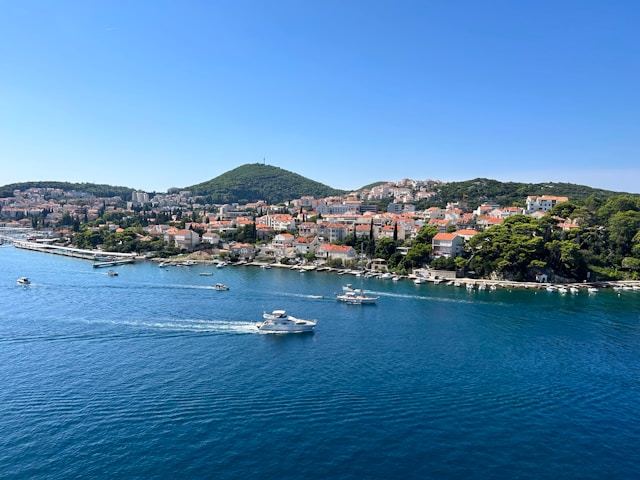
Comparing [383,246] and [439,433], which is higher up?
[383,246]

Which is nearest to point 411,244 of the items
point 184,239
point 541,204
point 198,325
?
point 541,204

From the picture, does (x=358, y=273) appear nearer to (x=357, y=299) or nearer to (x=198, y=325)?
(x=357, y=299)

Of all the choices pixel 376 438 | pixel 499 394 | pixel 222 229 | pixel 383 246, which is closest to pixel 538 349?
pixel 499 394

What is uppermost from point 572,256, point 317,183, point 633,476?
point 317,183

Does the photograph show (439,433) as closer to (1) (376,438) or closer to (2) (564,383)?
(1) (376,438)

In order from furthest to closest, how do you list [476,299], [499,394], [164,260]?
[164,260] < [476,299] < [499,394]

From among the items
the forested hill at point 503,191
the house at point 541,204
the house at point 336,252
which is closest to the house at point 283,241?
the house at point 336,252

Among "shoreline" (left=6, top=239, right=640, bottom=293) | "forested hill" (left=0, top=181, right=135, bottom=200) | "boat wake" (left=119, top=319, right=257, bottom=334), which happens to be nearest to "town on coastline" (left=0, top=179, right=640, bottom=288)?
"shoreline" (left=6, top=239, right=640, bottom=293)
